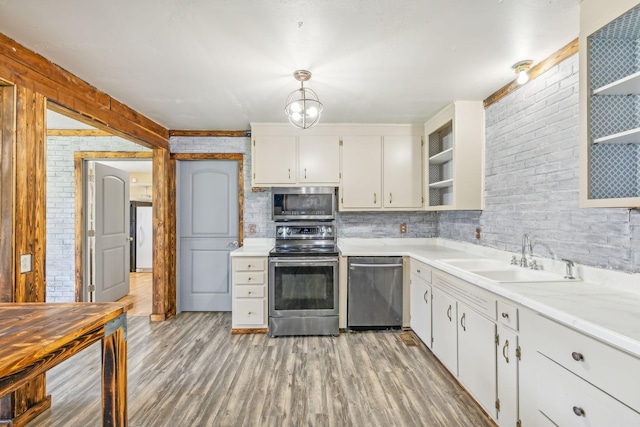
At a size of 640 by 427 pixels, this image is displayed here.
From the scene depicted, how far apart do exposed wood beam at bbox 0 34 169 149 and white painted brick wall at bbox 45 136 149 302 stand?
115 centimetres

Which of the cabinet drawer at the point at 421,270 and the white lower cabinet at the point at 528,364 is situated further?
the cabinet drawer at the point at 421,270

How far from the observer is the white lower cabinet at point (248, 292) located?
10.5ft

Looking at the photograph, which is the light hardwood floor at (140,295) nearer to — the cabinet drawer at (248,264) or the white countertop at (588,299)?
the cabinet drawer at (248,264)

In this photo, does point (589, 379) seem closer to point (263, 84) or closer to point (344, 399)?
point (344, 399)

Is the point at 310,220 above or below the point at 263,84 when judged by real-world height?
below

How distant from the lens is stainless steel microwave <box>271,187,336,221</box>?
3510mm

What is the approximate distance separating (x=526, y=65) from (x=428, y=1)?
1.11 meters

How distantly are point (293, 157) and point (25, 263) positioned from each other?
2.43 m

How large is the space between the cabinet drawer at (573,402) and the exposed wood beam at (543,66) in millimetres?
1826

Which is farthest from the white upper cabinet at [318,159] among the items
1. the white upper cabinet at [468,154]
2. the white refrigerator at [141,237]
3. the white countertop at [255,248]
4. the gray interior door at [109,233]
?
the white refrigerator at [141,237]

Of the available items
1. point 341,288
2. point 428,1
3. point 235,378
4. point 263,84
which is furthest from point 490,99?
point 235,378

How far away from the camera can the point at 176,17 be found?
1619mm

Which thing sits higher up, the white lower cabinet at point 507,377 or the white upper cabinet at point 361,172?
the white upper cabinet at point 361,172

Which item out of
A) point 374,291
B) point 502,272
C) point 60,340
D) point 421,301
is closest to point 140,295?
point 374,291
